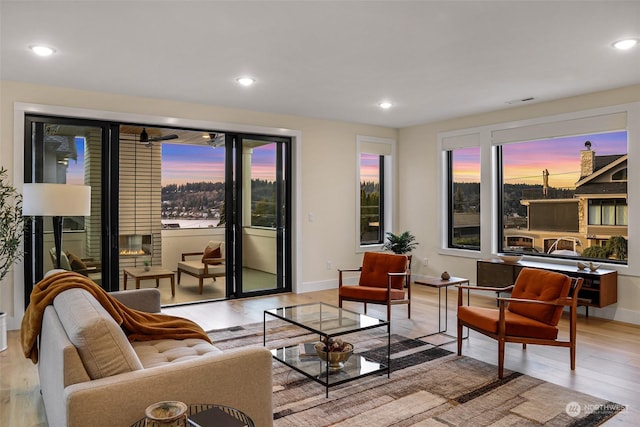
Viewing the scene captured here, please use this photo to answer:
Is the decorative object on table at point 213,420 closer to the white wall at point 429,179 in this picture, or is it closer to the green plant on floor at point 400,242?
the white wall at point 429,179

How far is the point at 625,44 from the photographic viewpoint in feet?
12.0

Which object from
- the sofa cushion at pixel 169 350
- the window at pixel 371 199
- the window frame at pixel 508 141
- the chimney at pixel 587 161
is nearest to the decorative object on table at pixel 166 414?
the sofa cushion at pixel 169 350

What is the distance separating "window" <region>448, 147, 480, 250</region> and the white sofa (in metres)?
5.30

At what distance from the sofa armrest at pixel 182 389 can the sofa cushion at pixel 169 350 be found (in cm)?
54

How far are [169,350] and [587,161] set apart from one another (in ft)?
17.2

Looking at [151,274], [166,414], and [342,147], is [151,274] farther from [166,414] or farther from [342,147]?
[166,414]

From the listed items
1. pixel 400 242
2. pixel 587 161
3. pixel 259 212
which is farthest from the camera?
pixel 400 242

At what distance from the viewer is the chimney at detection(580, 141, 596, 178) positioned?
549cm

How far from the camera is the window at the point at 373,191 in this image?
7453 millimetres

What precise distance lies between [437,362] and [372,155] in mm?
4552

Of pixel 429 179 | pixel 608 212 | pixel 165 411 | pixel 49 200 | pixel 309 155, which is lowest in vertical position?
pixel 165 411

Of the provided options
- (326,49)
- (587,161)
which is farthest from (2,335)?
(587,161)

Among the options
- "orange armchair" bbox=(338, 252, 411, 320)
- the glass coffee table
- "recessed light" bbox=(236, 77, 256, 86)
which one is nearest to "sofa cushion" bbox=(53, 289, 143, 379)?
the glass coffee table

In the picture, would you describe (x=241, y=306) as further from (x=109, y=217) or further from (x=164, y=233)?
(x=109, y=217)
